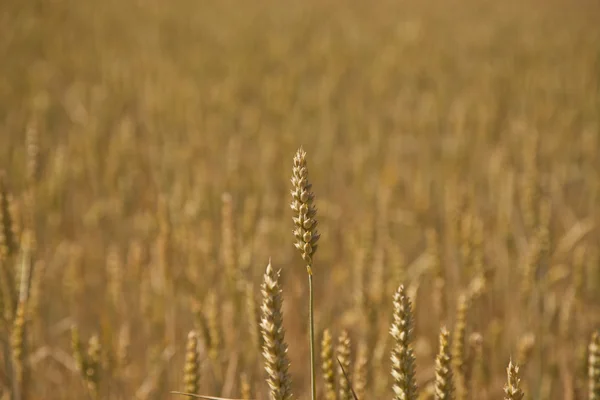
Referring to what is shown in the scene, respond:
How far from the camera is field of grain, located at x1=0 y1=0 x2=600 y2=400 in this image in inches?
58.6

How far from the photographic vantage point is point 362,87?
491cm

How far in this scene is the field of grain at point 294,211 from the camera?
58.6 inches

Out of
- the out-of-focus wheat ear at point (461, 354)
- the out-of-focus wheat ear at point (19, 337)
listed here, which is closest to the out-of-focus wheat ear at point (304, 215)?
the out-of-focus wheat ear at point (461, 354)

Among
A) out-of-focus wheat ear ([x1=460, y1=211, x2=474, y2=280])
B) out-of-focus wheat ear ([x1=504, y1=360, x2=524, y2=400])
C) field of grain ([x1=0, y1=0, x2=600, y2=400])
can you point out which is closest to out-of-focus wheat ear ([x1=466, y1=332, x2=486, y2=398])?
field of grain ([x1=0, y1=0, x2=600, y2=400])

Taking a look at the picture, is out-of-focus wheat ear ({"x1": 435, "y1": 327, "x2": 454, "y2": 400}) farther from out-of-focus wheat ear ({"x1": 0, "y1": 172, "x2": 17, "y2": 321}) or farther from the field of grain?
out-of-focus wheat ear ({"x1": 0, "y1": 172, "x2": 17, "y2": 321})

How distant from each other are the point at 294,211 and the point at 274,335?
229 millimetres

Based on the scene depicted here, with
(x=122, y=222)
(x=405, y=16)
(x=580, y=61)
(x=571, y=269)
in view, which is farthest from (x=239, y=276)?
(x=405, y=16)

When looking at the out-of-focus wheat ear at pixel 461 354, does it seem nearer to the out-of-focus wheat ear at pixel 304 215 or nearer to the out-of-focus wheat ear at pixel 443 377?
the out-of-focus wheat ear at pixel 443 377

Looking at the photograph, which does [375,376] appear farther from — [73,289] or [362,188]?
[362,188]

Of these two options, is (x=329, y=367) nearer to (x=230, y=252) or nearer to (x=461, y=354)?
(x=461, y=354)

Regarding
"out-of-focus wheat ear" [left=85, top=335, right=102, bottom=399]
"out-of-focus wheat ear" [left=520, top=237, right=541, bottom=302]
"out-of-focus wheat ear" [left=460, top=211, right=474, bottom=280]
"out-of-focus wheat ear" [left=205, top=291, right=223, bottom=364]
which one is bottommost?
"out-of-focus wheat ear" [left=85, top=335, right=102, bottom=399]

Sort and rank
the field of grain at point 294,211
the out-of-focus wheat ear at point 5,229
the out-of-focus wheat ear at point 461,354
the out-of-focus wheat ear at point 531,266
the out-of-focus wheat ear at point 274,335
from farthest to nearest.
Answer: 1. the out-of-focus wheat ear at point 531,266
2. the field of grain at point 294,211
3. the out-of-focus wheat ear at point 5,229
4. the out-of-focus wheat ear at point 461,354
5. the out-of-focus wheat ear at point 274,335

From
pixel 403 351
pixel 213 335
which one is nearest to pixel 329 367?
pixel 403 351

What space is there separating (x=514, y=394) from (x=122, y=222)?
7.03 feet
